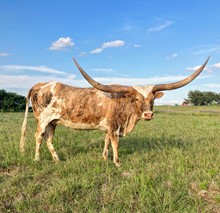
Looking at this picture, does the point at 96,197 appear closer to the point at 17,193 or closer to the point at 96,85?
the point at 17,193

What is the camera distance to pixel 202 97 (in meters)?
89.8

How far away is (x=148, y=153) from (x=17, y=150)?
3.49 meters

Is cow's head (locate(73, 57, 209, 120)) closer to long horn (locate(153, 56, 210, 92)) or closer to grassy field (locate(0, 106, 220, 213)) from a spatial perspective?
long horn (locate(153, 56, 210, 92))

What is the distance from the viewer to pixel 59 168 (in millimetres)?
6340

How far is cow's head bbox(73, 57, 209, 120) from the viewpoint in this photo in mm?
6980

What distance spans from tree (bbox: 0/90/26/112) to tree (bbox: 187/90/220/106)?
6085 centimetres

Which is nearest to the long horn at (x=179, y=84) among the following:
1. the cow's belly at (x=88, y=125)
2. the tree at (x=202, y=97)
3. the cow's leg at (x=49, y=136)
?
the cow's belly at (x=88, y=125)

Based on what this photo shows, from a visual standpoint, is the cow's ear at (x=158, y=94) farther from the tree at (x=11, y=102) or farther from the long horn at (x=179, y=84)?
the tree at (x=11, y=102)

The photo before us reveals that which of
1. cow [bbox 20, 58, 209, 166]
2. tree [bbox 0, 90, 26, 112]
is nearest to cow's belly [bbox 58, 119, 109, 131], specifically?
cow [bbox 20, 58, 209, 166]

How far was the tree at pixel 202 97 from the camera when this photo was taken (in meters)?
87.9

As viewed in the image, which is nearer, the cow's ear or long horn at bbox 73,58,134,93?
long horn at bbox 73,58,134,93

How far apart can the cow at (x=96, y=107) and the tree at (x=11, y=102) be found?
35.8 meters

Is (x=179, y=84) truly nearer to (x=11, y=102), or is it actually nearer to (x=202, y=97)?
(x=11, y=102)

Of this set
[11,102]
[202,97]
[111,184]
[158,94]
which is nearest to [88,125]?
[158,94]
